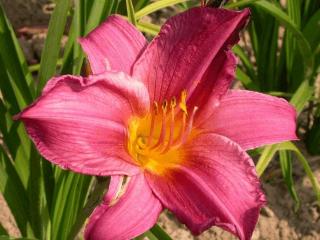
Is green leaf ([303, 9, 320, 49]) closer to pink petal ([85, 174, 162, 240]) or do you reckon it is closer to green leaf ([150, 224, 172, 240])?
green leaf ([150, 224, 172, 240])

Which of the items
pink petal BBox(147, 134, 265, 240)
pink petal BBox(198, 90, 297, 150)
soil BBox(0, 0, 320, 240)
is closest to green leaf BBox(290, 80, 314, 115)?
soil BBox(0, 0, 320, 240)

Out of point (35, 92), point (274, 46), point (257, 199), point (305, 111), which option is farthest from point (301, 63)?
point (257, 199)

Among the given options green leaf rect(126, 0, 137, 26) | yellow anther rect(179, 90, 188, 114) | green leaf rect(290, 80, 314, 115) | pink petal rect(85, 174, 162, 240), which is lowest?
green leaf rect(290, 80, 314, 115)

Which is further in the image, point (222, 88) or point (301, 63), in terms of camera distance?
point (301, 63)

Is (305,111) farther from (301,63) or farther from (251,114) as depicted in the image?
(251,114)

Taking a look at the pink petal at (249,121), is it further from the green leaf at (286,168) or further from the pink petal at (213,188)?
the green leaf at (286,168)

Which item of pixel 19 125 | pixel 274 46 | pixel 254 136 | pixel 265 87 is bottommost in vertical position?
pixel 265 87

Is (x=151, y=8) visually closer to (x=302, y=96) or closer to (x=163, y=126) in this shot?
(x=163, y=126)

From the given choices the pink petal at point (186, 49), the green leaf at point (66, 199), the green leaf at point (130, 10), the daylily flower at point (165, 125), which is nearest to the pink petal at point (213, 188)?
the daylily flower at point (165, 125)
